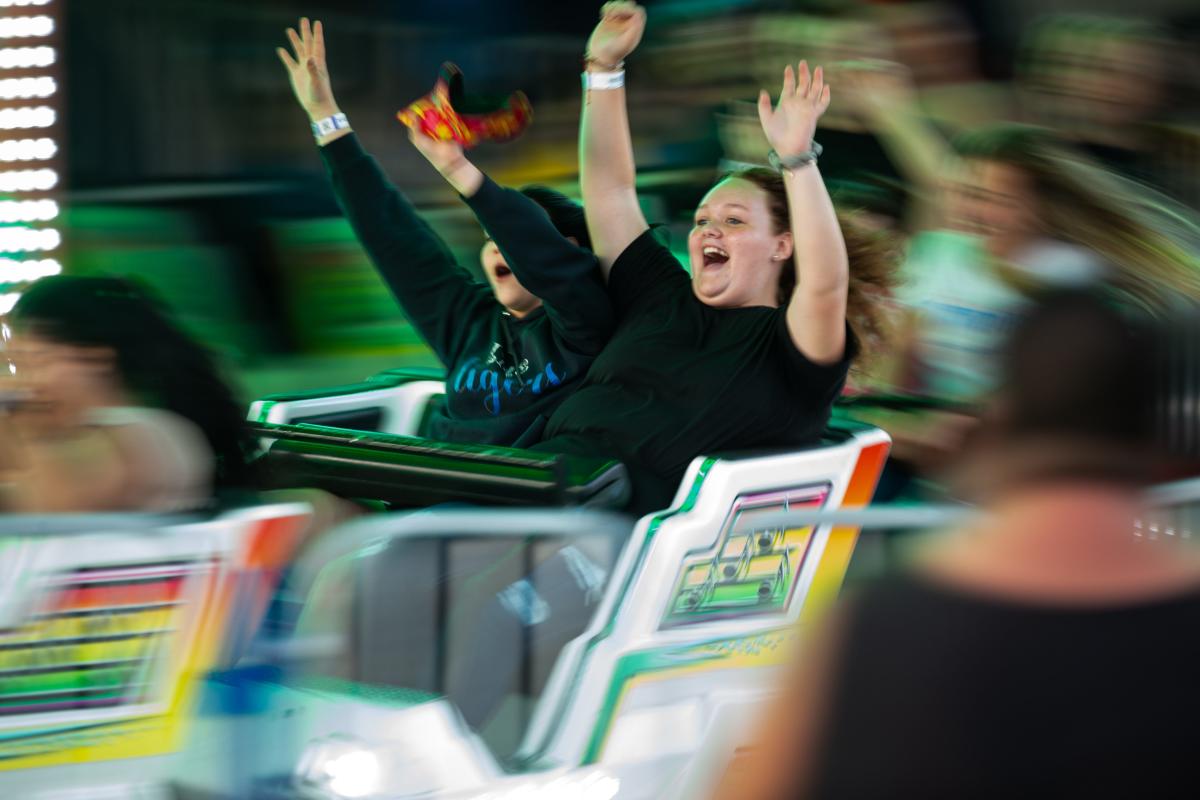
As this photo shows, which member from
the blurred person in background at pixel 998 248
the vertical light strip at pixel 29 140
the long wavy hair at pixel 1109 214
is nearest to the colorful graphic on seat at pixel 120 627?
the blurred person in background at pixel 998 248

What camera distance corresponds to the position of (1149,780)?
820 millimetres

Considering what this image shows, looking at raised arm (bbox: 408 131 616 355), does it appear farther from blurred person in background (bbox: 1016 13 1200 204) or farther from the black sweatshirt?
blurred person in background (bbox: 1016 13 1200 204)

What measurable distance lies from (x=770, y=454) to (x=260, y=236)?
240cm

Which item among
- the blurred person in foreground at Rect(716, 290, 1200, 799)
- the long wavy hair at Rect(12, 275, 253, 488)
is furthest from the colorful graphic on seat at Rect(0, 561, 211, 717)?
the blurred person in foreground at Rect(716, 290, 1200, 799)

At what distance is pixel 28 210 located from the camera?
13.1 feet

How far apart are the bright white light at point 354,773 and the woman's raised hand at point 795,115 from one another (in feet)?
3.54

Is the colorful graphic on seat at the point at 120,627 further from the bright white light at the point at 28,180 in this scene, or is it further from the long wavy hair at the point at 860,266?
the bright white light at the point at 28,180

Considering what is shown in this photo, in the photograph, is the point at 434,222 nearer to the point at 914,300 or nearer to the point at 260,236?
the point at 260,236

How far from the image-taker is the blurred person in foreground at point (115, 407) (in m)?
1.85

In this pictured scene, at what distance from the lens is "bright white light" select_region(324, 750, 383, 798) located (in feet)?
6.15

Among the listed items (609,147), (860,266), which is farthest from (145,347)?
(860,266)

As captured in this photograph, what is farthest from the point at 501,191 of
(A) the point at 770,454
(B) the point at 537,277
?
(A) the point at 770,454

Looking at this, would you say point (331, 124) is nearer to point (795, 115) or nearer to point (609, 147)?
point (609, 147)

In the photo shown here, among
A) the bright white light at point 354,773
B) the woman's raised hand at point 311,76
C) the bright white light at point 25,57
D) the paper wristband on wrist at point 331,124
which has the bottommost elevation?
the bright white light at point 354,773
